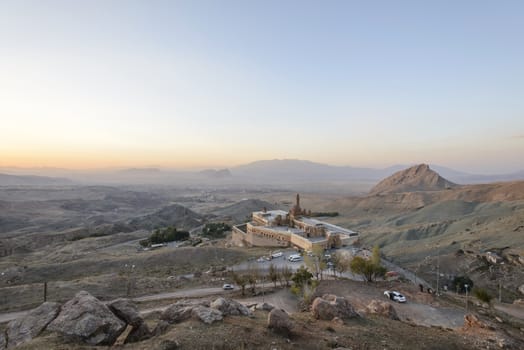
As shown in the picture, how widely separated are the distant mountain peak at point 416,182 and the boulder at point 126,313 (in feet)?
498

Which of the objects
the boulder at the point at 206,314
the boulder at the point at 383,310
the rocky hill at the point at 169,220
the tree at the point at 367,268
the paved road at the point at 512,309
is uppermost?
the boulder at the point at 206,314

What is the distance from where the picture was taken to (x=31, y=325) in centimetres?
1462

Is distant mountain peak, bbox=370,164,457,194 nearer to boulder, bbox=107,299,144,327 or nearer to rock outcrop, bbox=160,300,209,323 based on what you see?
rock outcrop, bbox=160,300,209,323

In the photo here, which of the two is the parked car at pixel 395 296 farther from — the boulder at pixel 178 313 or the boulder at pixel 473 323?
the boulder at pixel 178 313

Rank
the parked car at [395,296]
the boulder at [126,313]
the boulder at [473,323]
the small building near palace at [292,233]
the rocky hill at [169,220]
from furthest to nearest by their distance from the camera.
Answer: the rocky hill at [169,220], the small building near palace at [292,233], the parked car at [395,296], the boulder at [473,323], the boulder at [126,313]

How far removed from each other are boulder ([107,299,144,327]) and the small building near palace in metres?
35.4

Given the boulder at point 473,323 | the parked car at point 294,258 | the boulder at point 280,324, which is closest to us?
the boulder at point 280,324

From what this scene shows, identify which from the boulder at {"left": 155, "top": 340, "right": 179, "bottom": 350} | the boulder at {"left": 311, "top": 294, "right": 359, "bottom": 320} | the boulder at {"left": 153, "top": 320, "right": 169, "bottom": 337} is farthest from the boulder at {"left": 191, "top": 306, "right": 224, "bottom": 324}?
the boulder at {"left": 311, "top": 294, "right": 359, "bottom": 320}

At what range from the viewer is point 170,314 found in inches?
662

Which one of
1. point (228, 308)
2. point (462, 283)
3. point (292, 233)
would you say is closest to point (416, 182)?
point (292, 233)

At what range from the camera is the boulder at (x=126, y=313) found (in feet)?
49.3

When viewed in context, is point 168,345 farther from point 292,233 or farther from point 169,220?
point 169,220

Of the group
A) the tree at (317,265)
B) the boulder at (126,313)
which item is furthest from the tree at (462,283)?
the boulder at (126,313)

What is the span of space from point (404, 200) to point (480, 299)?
304 ft
